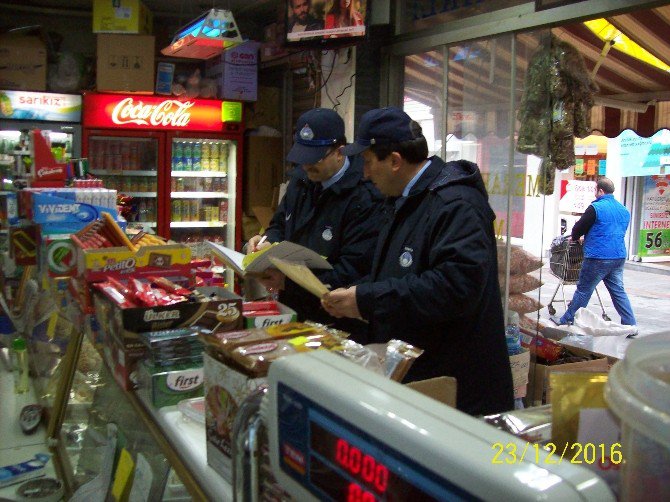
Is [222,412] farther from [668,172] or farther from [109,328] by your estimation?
[668,172]

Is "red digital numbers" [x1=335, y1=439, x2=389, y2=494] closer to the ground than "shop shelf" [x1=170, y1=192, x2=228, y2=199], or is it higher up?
closer to the ground

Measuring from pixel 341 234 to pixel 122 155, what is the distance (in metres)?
4.76

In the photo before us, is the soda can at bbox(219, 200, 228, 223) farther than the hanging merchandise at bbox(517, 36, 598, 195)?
Yes

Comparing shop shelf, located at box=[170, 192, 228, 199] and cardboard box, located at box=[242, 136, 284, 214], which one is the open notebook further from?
cardboard box, located at box=[242, 136, 284, 214]

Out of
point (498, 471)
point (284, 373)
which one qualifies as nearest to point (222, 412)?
point (284, 373)

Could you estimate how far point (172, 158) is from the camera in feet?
24.3

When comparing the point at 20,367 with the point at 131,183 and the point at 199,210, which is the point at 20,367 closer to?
the point at 131,183

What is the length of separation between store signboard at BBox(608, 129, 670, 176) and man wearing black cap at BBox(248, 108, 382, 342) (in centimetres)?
1158

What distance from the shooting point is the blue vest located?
8.80 metres

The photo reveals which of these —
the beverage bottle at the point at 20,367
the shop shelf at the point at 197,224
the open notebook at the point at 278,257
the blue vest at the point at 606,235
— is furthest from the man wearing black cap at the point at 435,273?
the blue vest at the point at 606,235

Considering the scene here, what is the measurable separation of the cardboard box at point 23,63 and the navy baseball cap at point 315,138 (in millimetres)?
4674

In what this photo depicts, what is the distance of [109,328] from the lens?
2.07 metres

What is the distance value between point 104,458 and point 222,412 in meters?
1.11
